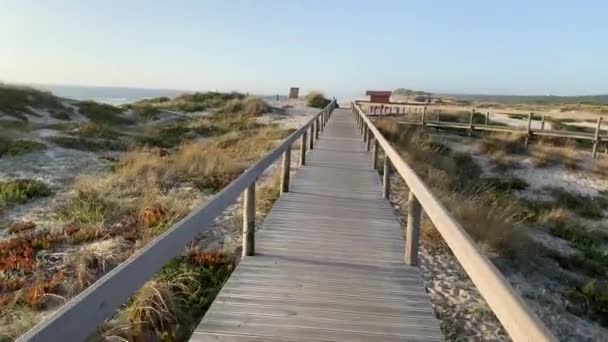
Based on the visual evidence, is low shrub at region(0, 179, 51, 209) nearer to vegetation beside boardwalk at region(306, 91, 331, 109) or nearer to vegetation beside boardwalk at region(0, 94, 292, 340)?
vegetation beside boardwalk at region(0, 94, 292, 340)

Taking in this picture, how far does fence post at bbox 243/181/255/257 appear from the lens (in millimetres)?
4628

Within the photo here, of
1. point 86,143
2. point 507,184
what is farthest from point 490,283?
point 86,143

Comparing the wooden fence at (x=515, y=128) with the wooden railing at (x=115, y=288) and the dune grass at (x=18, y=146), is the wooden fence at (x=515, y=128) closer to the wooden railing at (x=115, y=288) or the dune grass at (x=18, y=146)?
the dune grass at (x=18, y=146)

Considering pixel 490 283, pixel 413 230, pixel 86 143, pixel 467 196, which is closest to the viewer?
pixel 490 283

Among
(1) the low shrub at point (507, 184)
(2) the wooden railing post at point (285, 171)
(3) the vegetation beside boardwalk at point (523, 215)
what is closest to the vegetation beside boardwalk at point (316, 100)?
(3) the vegetation beside boardwalk at point (523, 215)

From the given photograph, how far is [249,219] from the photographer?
Answer: 15.2ft

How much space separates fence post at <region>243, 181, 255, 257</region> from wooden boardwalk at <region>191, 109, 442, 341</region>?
127 millimetres

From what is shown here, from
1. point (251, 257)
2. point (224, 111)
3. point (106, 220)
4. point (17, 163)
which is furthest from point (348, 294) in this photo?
point (224, 111)

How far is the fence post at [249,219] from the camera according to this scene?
4.63 metres

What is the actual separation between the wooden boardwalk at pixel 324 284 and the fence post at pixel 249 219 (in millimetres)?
127

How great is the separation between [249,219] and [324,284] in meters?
0.97

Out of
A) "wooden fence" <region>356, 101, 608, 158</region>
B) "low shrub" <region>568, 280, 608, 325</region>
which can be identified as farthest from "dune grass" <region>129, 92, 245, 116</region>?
"low shrub" <region>568, 280, 608, 325</region>

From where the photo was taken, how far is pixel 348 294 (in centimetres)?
399

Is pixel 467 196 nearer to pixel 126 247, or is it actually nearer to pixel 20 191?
pixel 126 247
